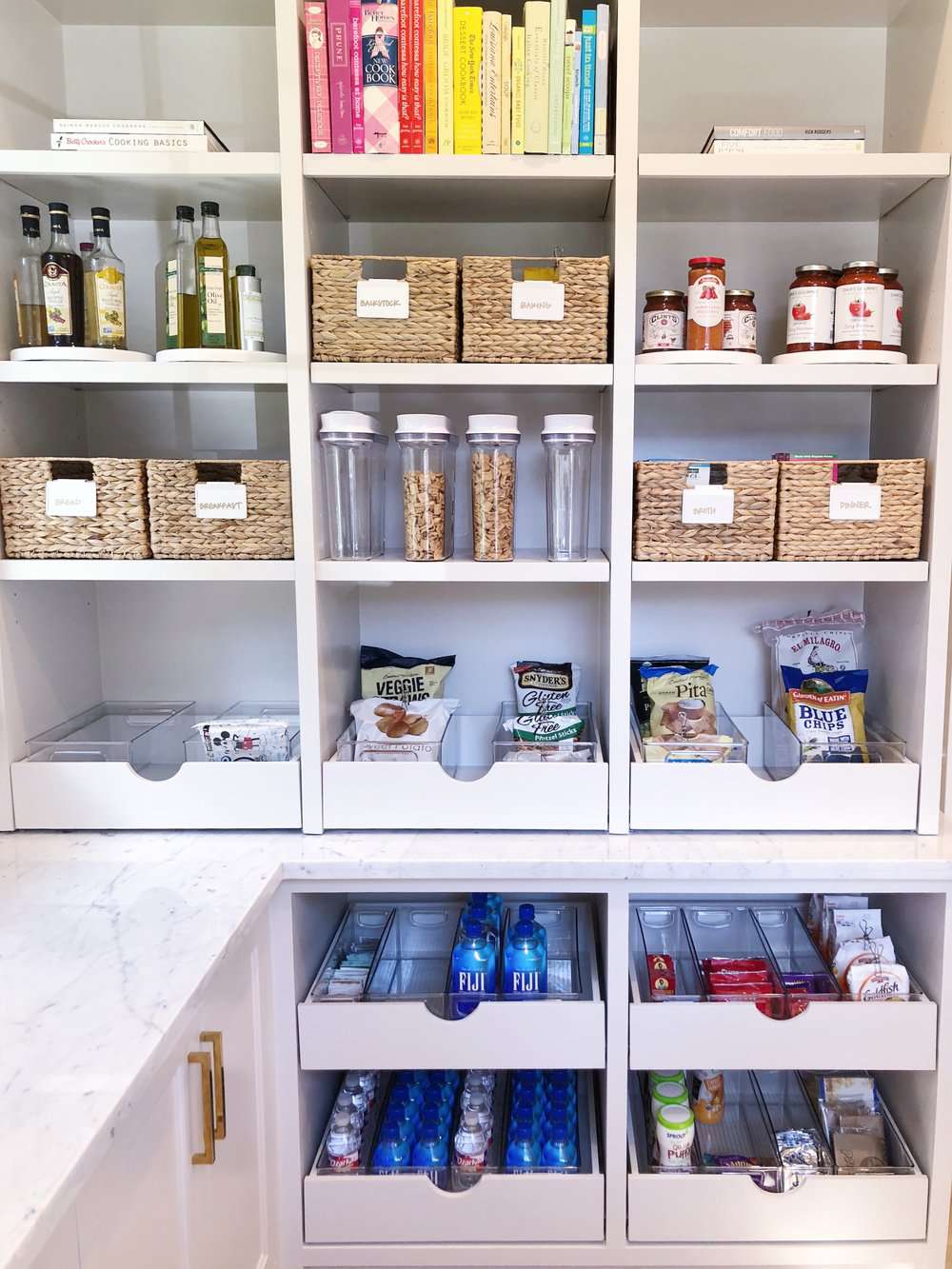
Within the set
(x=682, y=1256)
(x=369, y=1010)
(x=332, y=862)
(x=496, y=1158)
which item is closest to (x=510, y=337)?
(x=332, y=862)

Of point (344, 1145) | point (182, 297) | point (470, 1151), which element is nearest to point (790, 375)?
point (182, 297)

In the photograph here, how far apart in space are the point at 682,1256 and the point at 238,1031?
0.89m

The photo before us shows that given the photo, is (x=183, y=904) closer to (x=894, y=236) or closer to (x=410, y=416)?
(x=410, y=416)

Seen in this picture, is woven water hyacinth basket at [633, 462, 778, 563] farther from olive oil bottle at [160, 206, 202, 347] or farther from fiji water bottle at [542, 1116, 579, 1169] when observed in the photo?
fiji water bottle at [542, 1116, 579, 1169]

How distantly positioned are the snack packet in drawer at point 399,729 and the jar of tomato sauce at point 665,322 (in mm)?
770

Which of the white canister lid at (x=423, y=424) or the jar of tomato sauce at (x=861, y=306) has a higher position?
the jar of tomato sauce at (x=861, y=306)

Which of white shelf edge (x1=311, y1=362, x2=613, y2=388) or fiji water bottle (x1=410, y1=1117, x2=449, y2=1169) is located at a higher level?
white shelf edge (x1=311, y1=362, x2=613, y2=388)

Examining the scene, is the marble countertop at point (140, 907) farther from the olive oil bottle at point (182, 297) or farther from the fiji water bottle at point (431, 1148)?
the olive oil bottle at point (182, 297)

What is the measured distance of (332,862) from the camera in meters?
1.55

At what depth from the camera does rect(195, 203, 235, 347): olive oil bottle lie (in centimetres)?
162

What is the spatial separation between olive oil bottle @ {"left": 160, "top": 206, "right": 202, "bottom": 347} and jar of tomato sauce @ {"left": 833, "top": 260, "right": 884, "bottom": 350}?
1111mm

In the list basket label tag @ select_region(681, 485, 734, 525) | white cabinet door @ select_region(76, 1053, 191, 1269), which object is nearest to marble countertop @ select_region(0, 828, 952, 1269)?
white cabinet door @ select_region(76, 1053, 191, 1269)

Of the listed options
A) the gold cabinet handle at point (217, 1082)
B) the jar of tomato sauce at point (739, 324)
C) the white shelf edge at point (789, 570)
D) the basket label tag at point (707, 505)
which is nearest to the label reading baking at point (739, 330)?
the jar of tomato sauce at point (739, 324)

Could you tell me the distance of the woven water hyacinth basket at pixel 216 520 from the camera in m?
1.62
